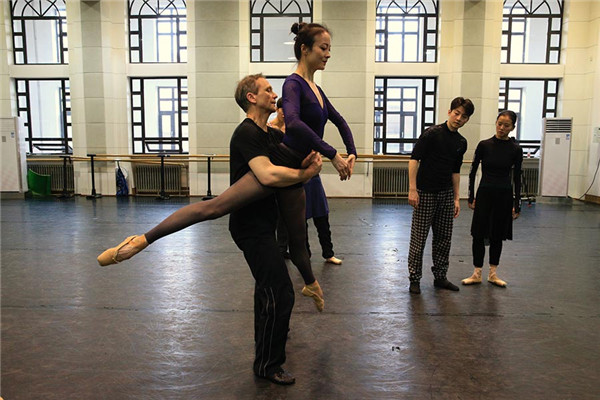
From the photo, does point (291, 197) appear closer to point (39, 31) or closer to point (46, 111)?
point (46, 111)

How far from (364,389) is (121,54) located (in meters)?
10.3

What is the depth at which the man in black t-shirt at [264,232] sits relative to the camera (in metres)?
2.22

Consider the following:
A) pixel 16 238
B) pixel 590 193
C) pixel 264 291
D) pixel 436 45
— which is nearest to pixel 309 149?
pixel 264 291

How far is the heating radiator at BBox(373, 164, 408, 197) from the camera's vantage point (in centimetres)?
1048

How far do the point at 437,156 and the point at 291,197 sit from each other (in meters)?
1.79

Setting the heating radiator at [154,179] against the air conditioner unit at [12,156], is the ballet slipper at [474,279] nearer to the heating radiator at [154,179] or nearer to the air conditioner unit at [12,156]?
the heating radiator at [154,179]

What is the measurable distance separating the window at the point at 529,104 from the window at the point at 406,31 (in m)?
1.93

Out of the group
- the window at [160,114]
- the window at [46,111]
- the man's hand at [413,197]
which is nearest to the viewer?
the man's hand at [413,197]

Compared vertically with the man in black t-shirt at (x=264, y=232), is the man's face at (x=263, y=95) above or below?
above

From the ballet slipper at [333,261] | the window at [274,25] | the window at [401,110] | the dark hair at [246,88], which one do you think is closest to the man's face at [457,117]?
the ballet slipper at [333,261]

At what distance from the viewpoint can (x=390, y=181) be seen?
10.5 metres

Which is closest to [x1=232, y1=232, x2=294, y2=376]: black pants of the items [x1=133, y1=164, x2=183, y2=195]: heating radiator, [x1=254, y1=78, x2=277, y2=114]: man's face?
[x1=254, y1=78, x2=277, y2=114]: man's face

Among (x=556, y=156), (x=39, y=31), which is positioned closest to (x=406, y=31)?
(x=556, y=156)

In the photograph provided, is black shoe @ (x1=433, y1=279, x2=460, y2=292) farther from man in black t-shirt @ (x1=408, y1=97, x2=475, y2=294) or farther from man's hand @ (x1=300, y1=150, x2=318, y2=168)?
man's hand @ (x1=300, y1=150, x2=318, y2=168)
